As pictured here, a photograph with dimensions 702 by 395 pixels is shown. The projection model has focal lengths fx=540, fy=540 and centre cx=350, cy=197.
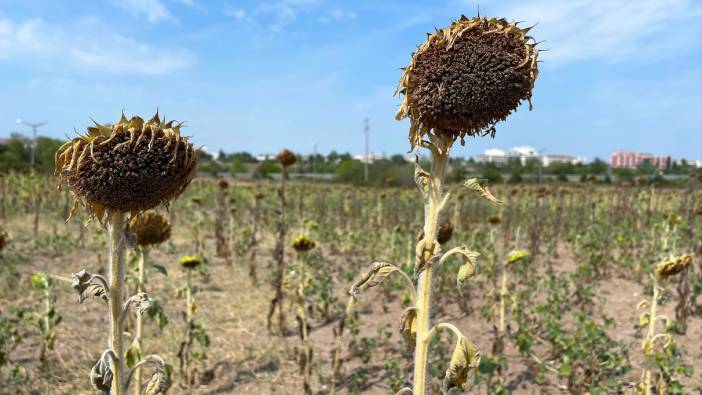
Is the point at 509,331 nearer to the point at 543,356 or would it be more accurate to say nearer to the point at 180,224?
the point at 543,356

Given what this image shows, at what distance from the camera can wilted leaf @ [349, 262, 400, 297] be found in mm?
1846

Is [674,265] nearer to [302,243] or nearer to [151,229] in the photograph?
[302,243]

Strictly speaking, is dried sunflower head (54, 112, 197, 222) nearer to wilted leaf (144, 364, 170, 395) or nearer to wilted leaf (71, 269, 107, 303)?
wilted leaf (71, 269, 107, 303)

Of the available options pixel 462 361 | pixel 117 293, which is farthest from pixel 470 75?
pixel 117 293

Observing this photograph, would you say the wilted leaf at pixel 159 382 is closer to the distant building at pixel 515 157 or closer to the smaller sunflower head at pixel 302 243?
the smaller sunflower head at pixel 302 243

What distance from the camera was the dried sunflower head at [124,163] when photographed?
1.69 meters

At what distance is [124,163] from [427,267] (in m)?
1.03

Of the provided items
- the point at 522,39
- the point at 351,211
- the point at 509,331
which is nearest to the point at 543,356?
the point at 509,331

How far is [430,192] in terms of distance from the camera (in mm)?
1854

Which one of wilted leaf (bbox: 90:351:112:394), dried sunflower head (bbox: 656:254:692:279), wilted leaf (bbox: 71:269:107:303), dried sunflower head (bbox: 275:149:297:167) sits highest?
dried sunflower head (bbox: 275:149:297:167)

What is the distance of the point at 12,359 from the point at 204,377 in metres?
1.58

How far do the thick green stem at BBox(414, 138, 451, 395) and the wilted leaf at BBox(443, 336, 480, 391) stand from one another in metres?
0.10

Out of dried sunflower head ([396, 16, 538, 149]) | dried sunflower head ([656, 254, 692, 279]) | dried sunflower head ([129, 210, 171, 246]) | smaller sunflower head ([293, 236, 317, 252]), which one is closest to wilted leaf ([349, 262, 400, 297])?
dried sunflower head ([396, 16, 538, 149])

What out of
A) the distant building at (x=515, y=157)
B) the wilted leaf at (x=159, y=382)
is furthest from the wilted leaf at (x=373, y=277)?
the distant building at (x=515, y=157)
